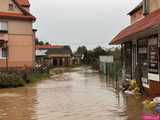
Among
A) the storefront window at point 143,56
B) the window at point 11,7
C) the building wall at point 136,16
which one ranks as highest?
the window at point 11,7

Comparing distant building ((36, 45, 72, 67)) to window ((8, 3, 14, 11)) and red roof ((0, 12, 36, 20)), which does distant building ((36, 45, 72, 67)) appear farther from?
red roof ((0, 12, 36, 20))

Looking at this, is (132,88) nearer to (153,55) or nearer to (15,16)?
(153,55)

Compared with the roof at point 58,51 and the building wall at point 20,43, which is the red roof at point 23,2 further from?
the roof at point 58,51

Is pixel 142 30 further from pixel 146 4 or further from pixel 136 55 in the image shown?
pixel 136 55

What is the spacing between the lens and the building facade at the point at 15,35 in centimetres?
5581

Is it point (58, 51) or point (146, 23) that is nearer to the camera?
point (146, 23)

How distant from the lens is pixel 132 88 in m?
27.4

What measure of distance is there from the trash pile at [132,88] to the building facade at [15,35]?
1144 inches

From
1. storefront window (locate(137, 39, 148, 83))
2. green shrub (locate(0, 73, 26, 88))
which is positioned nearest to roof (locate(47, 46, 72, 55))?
green shrub (locate(0, 73, 26, 88))

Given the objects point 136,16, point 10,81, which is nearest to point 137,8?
point 136,16

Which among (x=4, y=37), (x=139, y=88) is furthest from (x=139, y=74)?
(x=4, y=37)

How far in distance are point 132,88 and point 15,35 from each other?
3124 cm

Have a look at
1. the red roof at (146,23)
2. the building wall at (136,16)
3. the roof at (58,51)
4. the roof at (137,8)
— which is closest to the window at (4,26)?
the roof at (137,8)

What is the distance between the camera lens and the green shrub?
116 feet
